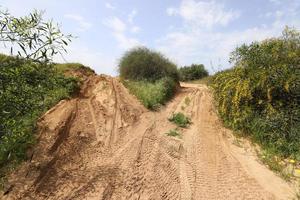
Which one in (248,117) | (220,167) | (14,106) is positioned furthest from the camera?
(248,117)

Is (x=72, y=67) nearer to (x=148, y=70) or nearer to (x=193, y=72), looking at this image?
(x=148, y=70)

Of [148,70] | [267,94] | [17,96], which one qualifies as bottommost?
[267,94]

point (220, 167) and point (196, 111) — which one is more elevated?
point (196, 111)

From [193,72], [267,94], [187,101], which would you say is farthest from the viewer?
[193,72]

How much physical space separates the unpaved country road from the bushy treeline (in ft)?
1.16

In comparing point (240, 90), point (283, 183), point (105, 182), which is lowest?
point (283, 183)

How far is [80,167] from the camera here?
5.40 m

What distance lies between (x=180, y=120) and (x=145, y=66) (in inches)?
194

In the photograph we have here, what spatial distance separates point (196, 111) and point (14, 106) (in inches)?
230

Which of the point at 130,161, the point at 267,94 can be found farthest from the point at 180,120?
the point at 130,161

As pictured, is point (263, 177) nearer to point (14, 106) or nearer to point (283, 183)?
point (283, 183)

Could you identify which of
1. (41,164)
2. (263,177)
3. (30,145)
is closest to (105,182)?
(41,164)

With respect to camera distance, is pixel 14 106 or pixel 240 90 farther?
pixel 240 90

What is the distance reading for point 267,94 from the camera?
7.72m
